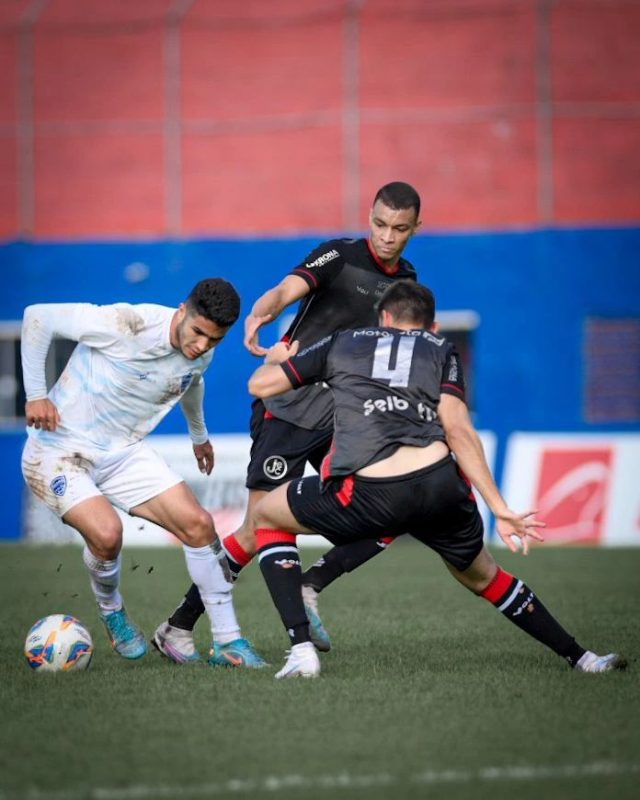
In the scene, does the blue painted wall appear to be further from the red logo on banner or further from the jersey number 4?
the jersey number 4

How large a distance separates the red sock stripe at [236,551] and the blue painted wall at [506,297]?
9.08 m

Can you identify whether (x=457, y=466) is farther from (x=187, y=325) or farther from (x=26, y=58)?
(x=26, y=58)

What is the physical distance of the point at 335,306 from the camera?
7.46 m

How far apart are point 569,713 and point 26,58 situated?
24.1 metres

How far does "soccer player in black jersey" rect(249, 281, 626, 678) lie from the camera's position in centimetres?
611

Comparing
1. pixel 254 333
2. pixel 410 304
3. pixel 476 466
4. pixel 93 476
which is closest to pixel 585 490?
pixel 93 476

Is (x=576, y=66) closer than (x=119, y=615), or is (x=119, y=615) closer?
(x=119, y=615)

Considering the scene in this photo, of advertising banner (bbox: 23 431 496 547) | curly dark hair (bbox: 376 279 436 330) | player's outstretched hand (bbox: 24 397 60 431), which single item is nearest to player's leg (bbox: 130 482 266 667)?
player's outstretched hand (bbox: 24 397 60 431)

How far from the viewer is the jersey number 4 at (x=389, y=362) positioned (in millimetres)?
6176

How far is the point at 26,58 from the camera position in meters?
27.5

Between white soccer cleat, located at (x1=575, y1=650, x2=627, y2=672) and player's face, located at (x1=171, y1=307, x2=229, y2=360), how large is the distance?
7.20 feet

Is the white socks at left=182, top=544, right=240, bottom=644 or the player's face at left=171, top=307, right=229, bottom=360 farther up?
the player's face at left=171, top=307, right=229, bottom=360

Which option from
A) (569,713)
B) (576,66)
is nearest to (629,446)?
(569,713)

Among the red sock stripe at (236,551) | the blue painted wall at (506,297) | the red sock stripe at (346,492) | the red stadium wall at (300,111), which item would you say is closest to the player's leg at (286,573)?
the red sock stripe at (346,492)
